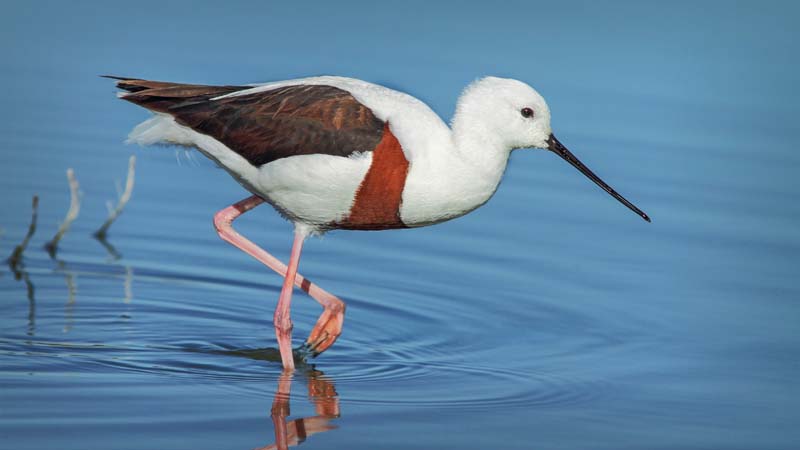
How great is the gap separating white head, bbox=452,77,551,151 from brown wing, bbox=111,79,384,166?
0.47 metres

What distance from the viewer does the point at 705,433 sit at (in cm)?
686

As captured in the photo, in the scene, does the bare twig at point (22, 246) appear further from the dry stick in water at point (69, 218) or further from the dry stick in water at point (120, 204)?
the dry stick in water at point (120, 204)

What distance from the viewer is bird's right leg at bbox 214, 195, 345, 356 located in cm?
805

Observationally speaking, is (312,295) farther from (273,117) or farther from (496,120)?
(496,120)

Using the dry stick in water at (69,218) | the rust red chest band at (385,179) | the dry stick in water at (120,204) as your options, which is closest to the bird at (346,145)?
the rust red chest band at (385,179)

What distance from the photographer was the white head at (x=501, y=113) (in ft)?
25.0

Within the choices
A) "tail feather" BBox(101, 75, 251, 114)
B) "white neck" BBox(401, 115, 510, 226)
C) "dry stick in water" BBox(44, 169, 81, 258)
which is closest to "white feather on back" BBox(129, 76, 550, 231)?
"white neck" BBox(401, 115, 510, 226)

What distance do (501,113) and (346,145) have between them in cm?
83

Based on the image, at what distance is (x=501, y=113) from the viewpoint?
764 cm

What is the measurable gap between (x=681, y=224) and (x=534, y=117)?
3.00m

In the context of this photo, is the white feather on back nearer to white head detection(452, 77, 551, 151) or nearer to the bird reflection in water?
white head detection(452, 77, 551, 151)

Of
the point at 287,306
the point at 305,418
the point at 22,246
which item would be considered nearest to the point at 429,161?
the point at 287,306

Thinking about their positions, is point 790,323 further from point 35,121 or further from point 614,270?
point 35,121

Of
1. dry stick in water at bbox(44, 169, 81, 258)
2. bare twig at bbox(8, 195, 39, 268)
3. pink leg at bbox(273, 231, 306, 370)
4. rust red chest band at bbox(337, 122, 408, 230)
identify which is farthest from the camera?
dry stick in water at bbox(44, 169, 81, 258)
